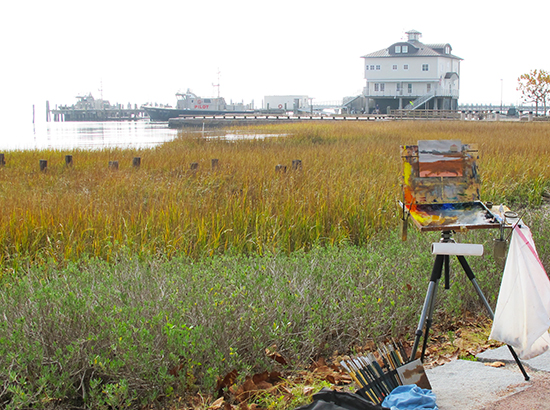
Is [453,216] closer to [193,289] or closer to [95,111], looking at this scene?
[193,289]

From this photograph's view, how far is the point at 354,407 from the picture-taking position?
263cm

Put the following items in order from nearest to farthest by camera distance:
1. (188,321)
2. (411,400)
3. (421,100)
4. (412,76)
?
(411,400) → (188,321) → (421,100) → (412,76)

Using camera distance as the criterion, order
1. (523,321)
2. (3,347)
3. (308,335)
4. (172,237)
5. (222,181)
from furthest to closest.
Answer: (222,181) → (172,237) → (308,335) → (3,347) → (523,321)

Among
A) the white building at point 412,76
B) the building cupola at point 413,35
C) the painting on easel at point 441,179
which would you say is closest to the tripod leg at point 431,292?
the painting on easel at point 441,179

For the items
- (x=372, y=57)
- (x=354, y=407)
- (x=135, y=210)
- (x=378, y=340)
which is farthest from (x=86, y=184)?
(x=372, y=57)

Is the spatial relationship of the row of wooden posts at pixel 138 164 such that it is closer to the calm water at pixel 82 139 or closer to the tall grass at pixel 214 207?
the tall grass at pixel 214 207

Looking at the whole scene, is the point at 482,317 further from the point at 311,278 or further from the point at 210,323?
the point at 210,323

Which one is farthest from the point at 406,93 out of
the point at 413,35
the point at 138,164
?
the point at 138,164

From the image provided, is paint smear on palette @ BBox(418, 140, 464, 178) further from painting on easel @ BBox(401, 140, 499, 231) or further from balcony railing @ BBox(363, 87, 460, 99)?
balcony railing @ BBox(363, 87, 460, 99)

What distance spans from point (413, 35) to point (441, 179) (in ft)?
264

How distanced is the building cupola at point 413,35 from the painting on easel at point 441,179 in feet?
261

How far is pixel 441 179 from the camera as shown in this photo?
359 cm

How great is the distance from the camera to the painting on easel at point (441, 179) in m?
3.54

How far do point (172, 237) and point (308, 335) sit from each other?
3.53 metres
